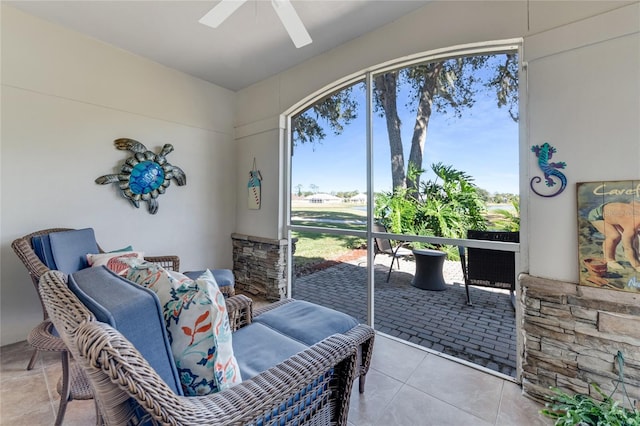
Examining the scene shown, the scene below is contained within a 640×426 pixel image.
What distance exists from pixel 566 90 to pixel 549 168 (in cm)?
52

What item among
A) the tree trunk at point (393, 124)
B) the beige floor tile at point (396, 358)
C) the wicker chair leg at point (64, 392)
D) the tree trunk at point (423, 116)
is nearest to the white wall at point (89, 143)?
the wicker chair leg at point (64, 392)

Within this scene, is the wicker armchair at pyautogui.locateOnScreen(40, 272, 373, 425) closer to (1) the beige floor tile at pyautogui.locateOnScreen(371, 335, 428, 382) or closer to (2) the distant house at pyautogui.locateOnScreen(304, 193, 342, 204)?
(1) the beige floor tile at pyautogui.locateOnScreen(371, 335, 428, 382)

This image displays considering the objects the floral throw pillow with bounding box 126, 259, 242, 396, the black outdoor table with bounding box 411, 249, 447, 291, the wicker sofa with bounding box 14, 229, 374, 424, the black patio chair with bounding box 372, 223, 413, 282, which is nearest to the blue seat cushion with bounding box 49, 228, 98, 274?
the wicker sofa with bounding box 14, 229, 374, 424

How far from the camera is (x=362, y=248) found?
2.96 m

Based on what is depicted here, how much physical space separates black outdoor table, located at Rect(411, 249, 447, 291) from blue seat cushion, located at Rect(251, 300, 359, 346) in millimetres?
1065

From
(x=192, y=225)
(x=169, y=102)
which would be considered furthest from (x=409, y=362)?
(x=169, y=102)

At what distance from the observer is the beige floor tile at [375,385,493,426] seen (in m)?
1.67

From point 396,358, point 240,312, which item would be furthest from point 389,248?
point 240,312

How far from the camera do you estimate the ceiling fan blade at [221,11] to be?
1757 mm

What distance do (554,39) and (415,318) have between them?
8.10ft

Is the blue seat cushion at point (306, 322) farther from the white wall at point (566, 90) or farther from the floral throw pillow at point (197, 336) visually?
the white wall at point (566, 90)

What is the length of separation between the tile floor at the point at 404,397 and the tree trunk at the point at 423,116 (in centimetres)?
156

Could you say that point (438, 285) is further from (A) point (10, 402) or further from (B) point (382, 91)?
(A) point (10, 402)

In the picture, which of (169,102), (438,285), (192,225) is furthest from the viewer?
(192,225)
